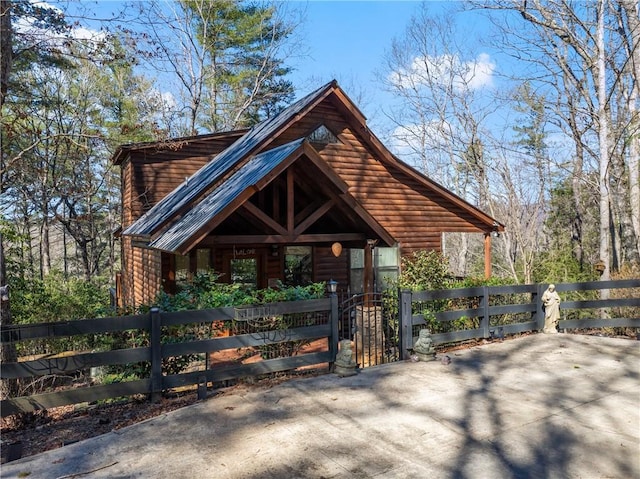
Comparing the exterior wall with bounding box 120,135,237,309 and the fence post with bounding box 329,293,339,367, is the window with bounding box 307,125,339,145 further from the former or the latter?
the fence post with bounding box 329,293,339,367

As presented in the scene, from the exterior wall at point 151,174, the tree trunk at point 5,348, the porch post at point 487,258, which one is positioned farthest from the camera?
the exterior wall at point 151,174

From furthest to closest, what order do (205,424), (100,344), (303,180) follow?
(303,180), (100,344), (205,424)

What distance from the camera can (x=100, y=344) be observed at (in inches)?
270

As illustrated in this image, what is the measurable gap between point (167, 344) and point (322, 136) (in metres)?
10.3

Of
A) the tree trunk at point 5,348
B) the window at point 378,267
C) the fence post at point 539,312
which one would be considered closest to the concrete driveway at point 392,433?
the tree trunk at point 5,348

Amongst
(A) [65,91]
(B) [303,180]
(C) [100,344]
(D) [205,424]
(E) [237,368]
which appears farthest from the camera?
(A) [65,91]

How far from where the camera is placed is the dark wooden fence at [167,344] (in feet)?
16.0

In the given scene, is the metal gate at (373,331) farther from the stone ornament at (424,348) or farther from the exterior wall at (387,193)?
the exterior wall at (387,193)

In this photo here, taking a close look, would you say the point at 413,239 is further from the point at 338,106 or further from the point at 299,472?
the point at 299,472

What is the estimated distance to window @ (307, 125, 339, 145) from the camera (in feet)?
47.5

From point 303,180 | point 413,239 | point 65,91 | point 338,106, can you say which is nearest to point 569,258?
point 413,239

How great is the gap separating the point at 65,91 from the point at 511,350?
82.8 feet

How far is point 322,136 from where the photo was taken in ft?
48.0

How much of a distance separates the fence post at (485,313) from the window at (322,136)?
298 inches
